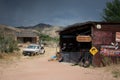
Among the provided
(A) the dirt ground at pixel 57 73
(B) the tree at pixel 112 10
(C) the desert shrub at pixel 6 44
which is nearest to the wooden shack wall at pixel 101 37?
(A) the dirt ground at pixel 57 73

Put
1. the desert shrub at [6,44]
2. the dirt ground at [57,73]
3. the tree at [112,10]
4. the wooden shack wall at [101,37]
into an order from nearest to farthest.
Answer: the dirt ground at [57,73] < the wooden shack wall at [101,37] < the desert shrub at [6,44] < the tree at [112,10]

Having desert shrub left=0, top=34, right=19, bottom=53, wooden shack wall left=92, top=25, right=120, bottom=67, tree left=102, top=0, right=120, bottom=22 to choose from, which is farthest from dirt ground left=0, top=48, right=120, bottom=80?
tree left=102, top=0, right=120, bottom=22

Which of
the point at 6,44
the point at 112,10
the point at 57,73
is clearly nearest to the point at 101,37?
the point at 57,73

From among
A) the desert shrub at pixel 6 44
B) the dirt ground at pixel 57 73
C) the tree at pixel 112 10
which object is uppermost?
the tree at pixel 112 10

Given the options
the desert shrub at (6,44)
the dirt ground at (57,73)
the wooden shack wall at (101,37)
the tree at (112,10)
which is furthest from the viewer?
the tree at (112,10)

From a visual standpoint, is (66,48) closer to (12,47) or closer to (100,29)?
(100,29)

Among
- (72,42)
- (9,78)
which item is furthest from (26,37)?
(9,78)

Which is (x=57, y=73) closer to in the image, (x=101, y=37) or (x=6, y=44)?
(x=101, y=37)

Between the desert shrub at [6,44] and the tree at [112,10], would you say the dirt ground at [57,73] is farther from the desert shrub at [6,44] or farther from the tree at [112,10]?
the tree at [112,10]

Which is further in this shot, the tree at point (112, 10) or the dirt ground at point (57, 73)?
the tree at point (112, 10)

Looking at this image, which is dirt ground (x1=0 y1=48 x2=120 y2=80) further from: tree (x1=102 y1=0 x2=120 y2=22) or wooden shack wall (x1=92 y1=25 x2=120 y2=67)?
tree (x1=102 y1=0 x2=120 y2=22)

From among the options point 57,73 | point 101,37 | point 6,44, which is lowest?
point 57,73

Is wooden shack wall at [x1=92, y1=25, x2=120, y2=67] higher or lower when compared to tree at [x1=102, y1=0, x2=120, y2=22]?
lower

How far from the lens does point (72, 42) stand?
29.2 meters
